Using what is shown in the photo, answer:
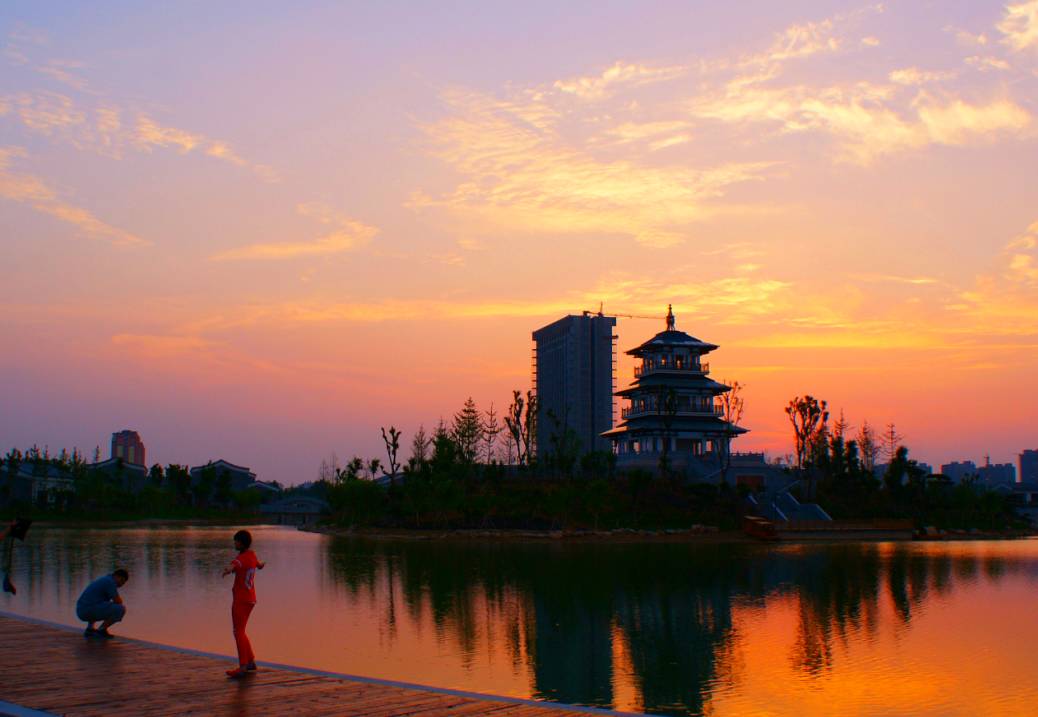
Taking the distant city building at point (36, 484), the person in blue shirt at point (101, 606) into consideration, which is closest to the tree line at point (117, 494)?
the distant city building at point (36, 484)

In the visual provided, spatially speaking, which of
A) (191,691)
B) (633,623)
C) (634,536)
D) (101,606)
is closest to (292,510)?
(634,536)

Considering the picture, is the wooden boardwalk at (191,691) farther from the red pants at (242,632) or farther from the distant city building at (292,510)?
the distant city building at (292,510)

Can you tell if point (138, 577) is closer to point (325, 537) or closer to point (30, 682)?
point (30, 682)

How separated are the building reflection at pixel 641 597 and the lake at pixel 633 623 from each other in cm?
12

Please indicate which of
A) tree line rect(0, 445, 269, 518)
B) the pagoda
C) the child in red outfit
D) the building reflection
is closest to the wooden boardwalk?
the child in red outfit

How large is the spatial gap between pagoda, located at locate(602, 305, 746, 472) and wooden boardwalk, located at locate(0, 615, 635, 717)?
8121 centimetres

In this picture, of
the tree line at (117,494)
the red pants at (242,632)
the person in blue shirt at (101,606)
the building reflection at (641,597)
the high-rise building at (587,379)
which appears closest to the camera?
the red pants at (242,632)

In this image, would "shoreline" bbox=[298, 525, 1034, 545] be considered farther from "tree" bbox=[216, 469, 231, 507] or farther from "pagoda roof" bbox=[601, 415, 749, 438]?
"tree" bbox=[216, 469, 231, 507]

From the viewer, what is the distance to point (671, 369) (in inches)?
3932

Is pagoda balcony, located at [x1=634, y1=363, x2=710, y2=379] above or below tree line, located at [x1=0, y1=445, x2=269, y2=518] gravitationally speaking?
above

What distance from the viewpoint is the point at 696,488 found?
85125 mm

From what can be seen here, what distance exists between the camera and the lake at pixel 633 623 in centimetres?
2170

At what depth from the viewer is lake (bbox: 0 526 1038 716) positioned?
854 inches

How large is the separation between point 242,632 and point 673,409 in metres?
81.6
